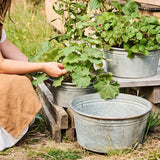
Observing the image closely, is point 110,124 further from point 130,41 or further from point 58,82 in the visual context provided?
point 130,41

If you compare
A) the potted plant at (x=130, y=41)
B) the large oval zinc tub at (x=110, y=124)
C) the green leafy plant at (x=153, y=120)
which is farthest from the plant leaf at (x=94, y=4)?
the green leafy plant at (x=153, y=120)

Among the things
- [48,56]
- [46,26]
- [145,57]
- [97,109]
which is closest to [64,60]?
[48,56]

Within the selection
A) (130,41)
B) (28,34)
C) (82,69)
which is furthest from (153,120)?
(28,34)

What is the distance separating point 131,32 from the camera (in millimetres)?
2584

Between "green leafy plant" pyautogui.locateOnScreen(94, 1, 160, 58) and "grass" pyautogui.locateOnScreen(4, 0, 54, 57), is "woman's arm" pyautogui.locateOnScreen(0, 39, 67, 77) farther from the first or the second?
"grass" pyautogui.locateOnScreen(4, 0, 54, 57)

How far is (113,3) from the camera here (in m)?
2.79

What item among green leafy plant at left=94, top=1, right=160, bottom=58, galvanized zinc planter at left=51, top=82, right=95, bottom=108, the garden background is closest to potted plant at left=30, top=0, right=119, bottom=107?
galvanized zinc planter at left=51, top=82, right=95, bottom=108

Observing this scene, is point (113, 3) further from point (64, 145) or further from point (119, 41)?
point (64, 145)

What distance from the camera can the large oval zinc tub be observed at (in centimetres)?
225

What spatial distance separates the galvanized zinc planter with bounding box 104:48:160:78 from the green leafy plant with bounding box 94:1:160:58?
0.06 metres

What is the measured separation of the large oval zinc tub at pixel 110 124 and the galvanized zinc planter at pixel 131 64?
0.91 ft

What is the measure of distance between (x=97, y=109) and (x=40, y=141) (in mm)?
554

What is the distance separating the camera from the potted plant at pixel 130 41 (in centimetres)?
260

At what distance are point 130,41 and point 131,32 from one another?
16cm
